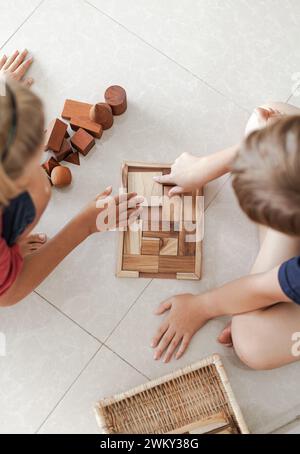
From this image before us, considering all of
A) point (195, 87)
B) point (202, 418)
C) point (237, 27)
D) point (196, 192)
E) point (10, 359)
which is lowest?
point (10, 359)

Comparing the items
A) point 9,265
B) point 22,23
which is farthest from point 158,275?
point 22,23

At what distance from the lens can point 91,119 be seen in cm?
121

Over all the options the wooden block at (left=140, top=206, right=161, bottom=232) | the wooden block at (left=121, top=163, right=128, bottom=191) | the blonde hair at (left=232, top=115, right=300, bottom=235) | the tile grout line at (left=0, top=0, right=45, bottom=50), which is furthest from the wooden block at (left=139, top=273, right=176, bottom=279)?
the tile grout line at (left=0, top=0, right=45, bottom=50)

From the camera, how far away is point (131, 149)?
1235mm

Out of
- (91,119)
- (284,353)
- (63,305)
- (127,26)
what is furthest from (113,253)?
(127,26)

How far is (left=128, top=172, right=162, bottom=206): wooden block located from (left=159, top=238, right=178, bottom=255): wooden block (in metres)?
0.09

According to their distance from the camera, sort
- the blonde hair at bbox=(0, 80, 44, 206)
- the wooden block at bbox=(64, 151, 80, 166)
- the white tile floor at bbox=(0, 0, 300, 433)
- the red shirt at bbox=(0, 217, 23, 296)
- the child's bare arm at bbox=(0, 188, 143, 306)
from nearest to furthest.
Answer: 1. the blonde hair at bbox=(0, 80, 44, 206)
2. the red shirt at bbox=(0, 217, 23, 296)
3. the child's bare arm at bbox=(0, 188, 143, 306)
4. the white tile floor at bbox=(0, 0, 300, 433)
5. the wooden block at bbox=(64, 151, 80, 166)

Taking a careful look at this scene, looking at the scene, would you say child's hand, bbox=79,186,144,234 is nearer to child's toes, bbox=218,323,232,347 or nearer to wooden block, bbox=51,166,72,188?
wooden block, bbox=51,166,72,188

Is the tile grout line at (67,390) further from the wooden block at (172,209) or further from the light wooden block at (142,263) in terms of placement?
the wooden block at (172,209)

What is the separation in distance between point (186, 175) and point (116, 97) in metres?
0.25

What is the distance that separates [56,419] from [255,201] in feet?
2.16

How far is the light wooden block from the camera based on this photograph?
1.16 metres

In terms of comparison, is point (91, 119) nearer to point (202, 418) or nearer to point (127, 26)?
point (127, 26)

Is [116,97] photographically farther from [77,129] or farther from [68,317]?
[68,317]
